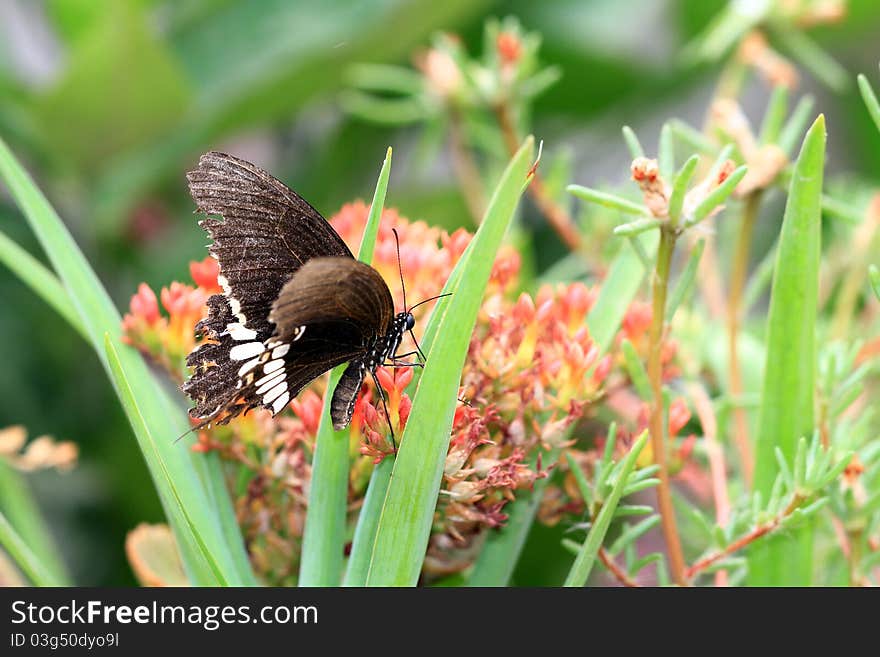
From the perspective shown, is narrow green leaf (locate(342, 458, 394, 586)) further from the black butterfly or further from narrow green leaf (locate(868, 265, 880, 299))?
narrow green leaf (locate(868, 265, 880, 299))

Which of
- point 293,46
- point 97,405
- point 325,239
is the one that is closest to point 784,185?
point 325,239

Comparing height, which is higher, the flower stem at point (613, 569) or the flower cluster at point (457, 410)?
the flower cluster at point (457, 410)

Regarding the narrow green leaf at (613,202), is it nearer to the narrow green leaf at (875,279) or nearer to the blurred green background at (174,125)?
the narrow green leaf at (875,279)

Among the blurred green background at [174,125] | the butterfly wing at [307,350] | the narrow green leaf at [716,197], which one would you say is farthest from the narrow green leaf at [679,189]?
the blurred green background at [174,125]

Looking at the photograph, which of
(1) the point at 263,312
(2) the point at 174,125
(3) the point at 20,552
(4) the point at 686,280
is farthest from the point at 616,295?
(2) the point at 174,125

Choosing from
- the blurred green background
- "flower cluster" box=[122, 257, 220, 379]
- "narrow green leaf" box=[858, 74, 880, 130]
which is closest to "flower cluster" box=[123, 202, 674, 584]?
"flower cluster" box=[122, 257, 220, 379]

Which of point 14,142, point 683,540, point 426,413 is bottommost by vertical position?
point 683,540
